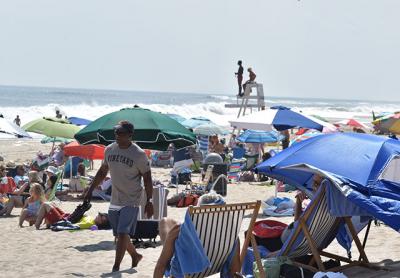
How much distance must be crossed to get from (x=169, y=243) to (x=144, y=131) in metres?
3.75

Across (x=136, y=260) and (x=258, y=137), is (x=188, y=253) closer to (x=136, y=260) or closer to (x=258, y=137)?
(x=136, y=260)

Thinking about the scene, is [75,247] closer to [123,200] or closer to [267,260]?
[123,200]

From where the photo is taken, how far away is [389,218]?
537 centimetres

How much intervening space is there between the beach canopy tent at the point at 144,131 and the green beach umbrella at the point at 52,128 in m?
5.39

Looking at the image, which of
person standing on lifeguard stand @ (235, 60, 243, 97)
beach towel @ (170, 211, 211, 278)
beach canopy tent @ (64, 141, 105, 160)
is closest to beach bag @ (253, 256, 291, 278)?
beach towel @ (170, 211, 211, 278)

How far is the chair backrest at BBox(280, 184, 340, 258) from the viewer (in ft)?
19.1

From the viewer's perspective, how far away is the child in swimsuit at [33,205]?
10.1 meters

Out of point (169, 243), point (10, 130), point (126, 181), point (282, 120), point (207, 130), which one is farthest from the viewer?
point (207, 130)

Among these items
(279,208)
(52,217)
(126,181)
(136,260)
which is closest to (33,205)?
(52,217)

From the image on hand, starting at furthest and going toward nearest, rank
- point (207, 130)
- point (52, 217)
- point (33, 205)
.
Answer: point (207, 130), point (33, 205), point (52, 217)

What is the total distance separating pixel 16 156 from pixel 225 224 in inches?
756

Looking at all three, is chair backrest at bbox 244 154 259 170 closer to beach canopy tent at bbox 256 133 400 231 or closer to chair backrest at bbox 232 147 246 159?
chair backrest at bbox 232 147 246 159

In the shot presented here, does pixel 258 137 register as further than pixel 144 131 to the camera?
Yes

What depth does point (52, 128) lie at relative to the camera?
14.8 m
